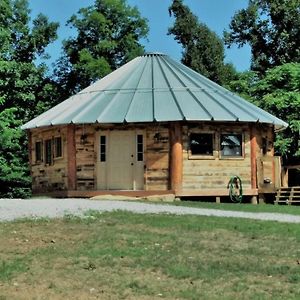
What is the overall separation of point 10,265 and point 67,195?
13.0 meters

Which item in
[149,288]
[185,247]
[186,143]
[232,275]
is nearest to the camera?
[149,288]

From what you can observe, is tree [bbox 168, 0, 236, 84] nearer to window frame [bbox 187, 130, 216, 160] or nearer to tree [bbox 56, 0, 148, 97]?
tree [bbox 56, 0, 148, 97]

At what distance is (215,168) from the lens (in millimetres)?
22234

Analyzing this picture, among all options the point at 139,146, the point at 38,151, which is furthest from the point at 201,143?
the point at 38,151

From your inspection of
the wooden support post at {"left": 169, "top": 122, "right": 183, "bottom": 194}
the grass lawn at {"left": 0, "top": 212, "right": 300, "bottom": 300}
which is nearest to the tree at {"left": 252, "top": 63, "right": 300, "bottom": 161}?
the wooden support post at {"left": 169, "top": 122, "right": 183, "bottom": 194}

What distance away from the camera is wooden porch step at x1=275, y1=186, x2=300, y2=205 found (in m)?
22.7

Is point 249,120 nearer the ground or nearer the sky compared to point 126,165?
nearer the sky

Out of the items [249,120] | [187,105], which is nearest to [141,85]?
[187,105]

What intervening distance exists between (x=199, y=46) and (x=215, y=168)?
17220 mm

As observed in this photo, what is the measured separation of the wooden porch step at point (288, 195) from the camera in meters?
22.7

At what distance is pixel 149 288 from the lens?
8.50m

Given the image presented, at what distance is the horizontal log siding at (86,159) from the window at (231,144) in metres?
4.21

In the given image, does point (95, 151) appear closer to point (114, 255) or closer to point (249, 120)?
point (249, 120)

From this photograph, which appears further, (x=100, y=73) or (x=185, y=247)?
(x=100, y=73)
